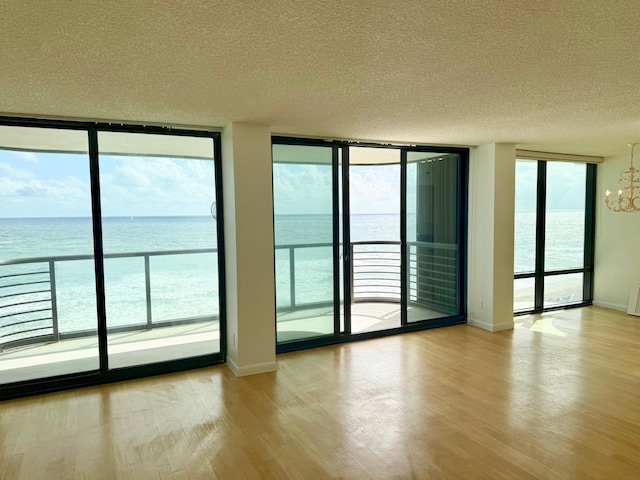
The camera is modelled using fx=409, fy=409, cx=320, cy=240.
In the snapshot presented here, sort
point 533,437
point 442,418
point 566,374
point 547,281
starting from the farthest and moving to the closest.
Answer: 1. point 547,281
2. point 566,374
3. point 442,418
4. point 533,437

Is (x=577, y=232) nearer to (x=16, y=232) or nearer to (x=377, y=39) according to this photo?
(x=377, y=39)

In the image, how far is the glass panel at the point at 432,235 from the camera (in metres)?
5.30

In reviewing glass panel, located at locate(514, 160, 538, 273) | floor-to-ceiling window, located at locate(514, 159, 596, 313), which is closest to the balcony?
glass panel, located at locate(514, 160, 538, 273)

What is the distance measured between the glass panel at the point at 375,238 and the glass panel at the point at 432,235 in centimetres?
25

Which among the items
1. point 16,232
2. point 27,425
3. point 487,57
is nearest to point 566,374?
point 487,57

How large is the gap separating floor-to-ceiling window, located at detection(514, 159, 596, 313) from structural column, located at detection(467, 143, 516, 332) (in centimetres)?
74

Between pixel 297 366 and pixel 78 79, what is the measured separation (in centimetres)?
304

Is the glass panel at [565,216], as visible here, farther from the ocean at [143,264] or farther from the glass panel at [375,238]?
the ocean at [143,264]

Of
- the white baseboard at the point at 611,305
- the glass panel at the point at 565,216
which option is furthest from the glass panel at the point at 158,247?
the white baseboard at the point at 611,305

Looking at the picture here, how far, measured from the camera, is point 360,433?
2812mm

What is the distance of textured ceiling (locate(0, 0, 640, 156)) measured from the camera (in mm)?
1679

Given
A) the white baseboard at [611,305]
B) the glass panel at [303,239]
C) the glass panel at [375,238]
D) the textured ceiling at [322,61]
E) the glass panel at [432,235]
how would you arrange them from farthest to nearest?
the white baseboard at [611,305]
the glass panel at [375,238]
the glass panel at [432,235]
the glass panel at [303,239]
the textured ceiling at [322,61]

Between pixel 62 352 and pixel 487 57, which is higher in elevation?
pixel 487 57

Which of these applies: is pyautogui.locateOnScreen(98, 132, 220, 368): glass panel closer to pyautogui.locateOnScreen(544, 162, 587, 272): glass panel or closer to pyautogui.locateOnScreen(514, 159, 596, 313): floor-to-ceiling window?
pyautogui.locateOnScreen(514, 159, 596, 313): floor-to-ceiling window
